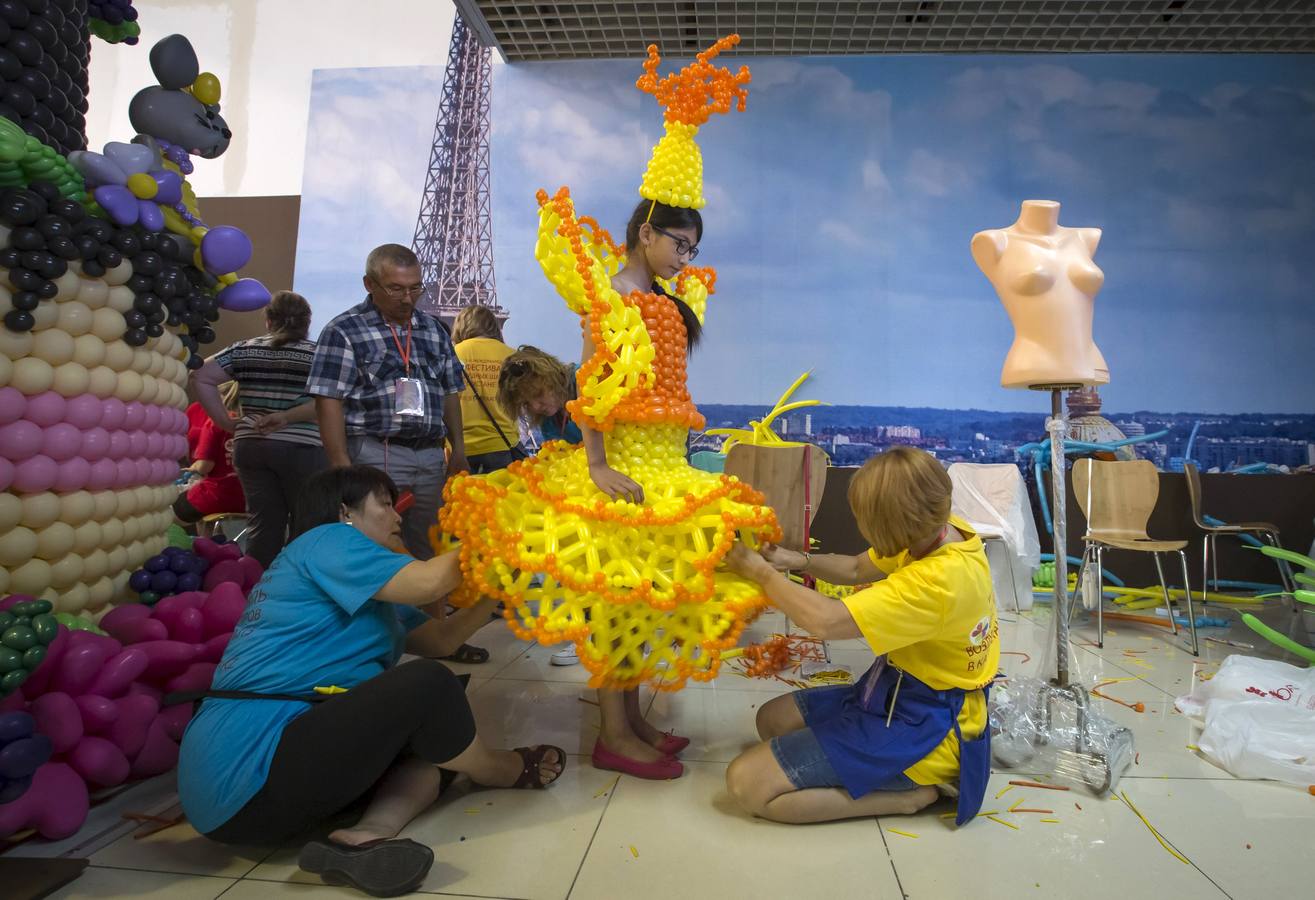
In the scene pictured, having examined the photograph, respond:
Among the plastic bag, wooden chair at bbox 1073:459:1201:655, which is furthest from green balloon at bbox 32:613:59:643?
wooden chair at bbox 1073:459:1201:655

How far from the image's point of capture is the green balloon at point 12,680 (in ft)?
4.33

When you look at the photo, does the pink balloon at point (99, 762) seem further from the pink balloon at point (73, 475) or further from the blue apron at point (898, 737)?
the blue apron at point (898, 737)

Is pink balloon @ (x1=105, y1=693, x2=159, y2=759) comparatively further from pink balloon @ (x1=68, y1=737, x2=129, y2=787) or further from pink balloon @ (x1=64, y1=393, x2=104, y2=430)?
pink balloon @ (x1=64, y1=393, x2=104, y2=430)

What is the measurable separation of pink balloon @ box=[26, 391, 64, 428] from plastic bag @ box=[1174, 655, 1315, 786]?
3038mm

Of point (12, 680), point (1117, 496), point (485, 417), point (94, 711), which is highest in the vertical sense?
point (485, 417)

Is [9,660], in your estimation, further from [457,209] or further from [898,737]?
[457,209]

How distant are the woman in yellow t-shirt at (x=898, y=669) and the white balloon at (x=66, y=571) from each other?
1.59 metres

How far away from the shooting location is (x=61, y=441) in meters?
1.69

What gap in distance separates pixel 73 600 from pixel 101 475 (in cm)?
31

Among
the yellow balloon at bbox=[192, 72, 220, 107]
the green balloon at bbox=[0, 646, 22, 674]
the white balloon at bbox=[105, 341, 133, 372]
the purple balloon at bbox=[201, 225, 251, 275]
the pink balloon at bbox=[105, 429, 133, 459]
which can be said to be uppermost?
the yellow balloon at bbox=[192, 72, 220, 107]

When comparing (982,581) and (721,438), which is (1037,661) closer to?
(982,581)

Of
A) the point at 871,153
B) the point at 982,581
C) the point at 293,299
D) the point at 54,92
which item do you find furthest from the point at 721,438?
the point at 54,92

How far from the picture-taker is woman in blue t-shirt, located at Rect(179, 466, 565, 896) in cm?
129

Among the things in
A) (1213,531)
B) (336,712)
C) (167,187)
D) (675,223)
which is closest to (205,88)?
(167,187)
